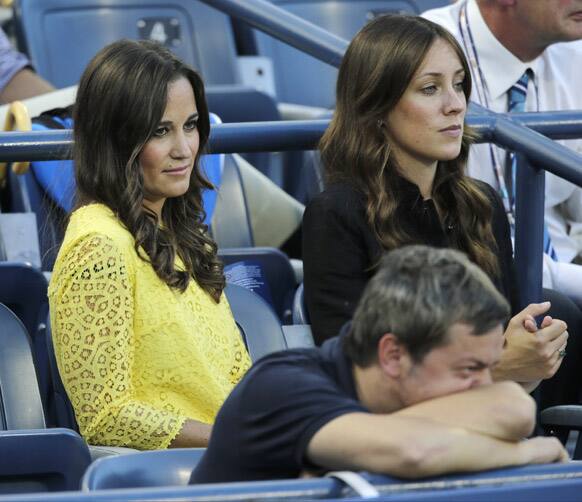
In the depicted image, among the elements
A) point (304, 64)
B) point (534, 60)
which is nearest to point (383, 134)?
point (534, 60)

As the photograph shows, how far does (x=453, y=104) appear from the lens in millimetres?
2848

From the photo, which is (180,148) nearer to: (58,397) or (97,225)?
(97,225)

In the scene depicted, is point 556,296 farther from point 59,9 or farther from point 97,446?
point 59,9

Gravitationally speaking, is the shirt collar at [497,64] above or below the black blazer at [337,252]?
above

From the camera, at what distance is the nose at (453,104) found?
2844 millimetres

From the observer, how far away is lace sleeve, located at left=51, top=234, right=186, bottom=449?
2.46 metres

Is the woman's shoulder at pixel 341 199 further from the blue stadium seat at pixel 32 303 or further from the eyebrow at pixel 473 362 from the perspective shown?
the eyebrow at pixel 473 362

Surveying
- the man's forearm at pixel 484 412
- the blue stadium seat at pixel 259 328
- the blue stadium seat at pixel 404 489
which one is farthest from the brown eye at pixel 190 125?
the blue stadium seat at pixel 404 489

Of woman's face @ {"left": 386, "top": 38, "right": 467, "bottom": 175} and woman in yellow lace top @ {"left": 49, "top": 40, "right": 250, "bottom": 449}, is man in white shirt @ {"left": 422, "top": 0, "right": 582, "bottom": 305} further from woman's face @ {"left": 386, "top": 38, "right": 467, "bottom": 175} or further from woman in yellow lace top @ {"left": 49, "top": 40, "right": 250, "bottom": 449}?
woman in yellow lace top @ {"left": 49, "top": 40, "right": 250, "bottom": 449}

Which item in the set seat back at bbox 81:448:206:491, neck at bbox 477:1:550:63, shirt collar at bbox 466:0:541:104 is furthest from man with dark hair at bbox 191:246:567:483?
neck at bbox 477:1:550:63

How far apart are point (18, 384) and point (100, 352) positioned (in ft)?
0.75

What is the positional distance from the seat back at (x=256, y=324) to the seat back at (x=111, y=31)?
2.53m

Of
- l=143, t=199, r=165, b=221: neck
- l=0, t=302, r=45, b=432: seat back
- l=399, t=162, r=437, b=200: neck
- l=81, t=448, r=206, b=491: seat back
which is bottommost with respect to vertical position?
l=0, t=302, r=45, b=432: seat back

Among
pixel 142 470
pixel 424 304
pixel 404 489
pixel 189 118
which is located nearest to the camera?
pixel 404 489
